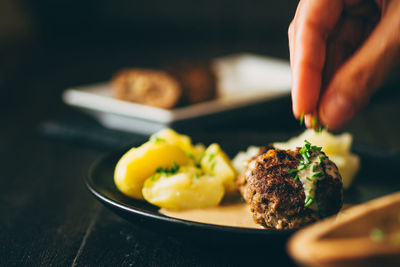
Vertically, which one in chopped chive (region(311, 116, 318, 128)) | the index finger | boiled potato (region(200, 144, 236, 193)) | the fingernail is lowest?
boiled potato (region(200, 144, 236, 193))

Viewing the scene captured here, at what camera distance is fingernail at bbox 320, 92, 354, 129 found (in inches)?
53.7

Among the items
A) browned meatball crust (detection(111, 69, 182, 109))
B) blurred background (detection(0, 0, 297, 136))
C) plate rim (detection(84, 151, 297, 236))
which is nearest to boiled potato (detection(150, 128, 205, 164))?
plate rim (detection(84, 151, 297, 236))

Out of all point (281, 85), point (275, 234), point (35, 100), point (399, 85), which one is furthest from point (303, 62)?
point (35, 100)

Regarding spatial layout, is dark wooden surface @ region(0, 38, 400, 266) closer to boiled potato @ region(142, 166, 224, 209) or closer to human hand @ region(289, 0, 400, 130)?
boiled potato @ region(142, 166, 224, 209)

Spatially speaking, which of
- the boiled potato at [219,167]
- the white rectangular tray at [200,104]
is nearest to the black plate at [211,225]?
the boiled potato at [219,167]

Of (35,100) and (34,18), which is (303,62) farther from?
(34,18)

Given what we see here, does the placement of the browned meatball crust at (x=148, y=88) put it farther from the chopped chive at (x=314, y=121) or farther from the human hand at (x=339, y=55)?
the chopped chive at (x=314, y=121)

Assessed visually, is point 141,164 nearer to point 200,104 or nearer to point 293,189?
point 293,189

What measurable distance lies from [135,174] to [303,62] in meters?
0.79

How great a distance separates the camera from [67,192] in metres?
2.29

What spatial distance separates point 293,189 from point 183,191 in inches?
17.1

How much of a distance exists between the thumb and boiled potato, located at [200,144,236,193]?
0.65 meters

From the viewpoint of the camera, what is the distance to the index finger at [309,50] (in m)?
1.48

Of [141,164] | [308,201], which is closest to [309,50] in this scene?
[308,201]
